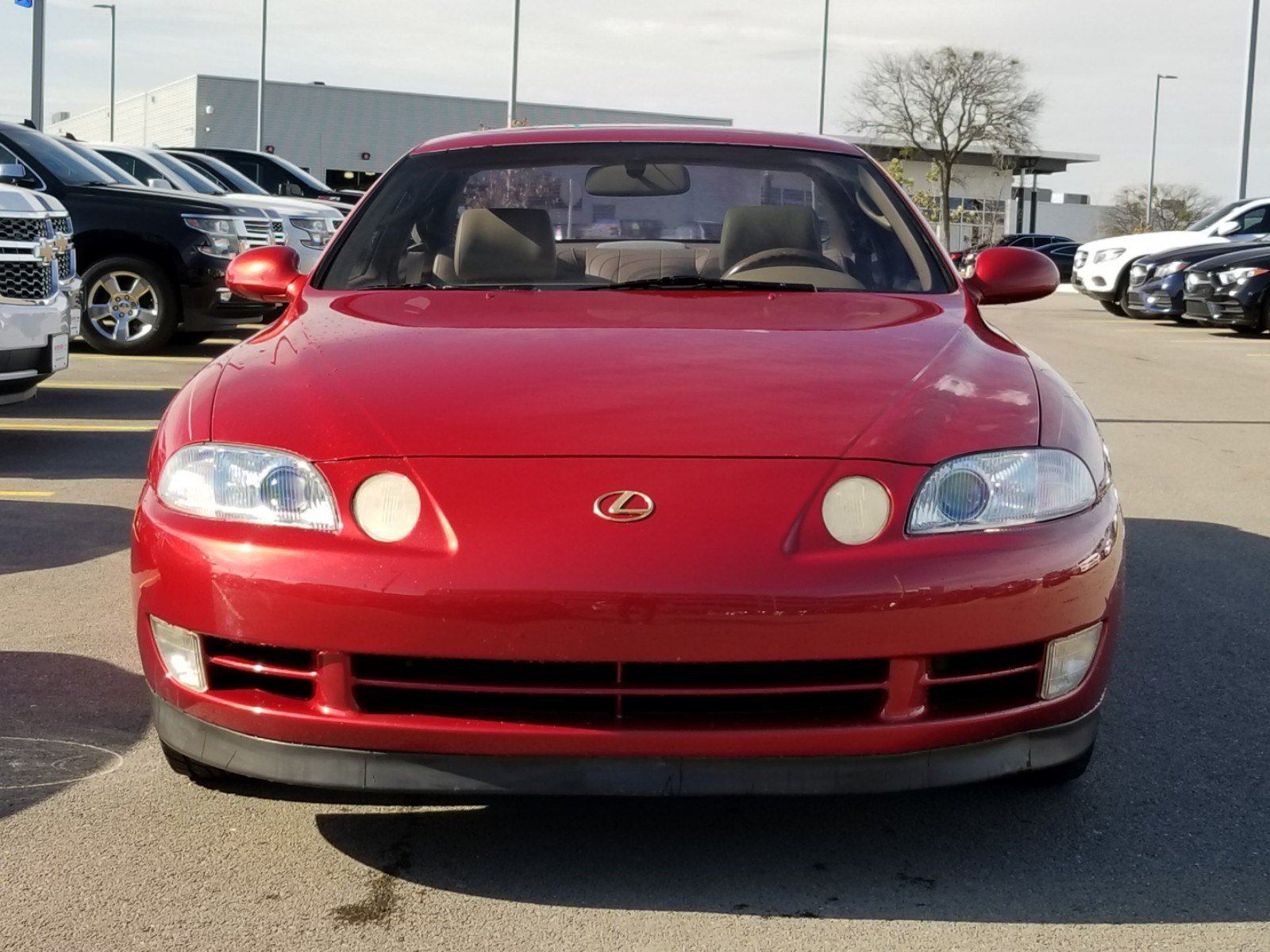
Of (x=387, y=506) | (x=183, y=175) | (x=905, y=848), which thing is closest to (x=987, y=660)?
(x=905, y=848)

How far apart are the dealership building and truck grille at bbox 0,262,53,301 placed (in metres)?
52.9

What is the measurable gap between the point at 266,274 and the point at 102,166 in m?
9.75

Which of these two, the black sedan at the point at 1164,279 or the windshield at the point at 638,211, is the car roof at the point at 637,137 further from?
the black sedan at the point at 1164,279

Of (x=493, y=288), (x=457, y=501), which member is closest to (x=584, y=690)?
(x=457, y=501)

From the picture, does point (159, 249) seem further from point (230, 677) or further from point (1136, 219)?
point (1136, 219)

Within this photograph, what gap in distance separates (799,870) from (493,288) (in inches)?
67.4

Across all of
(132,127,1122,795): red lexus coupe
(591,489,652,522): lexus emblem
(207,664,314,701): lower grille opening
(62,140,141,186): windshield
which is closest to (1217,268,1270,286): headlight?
(62,140,141,186): windshield

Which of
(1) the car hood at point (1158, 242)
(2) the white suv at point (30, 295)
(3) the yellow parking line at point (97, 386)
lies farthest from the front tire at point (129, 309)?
(1) the car hood at point (1158, 242)

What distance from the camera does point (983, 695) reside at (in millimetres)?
2873

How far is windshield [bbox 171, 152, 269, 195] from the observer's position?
19.0m

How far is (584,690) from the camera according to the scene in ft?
8.92

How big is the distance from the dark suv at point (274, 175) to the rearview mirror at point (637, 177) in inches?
690

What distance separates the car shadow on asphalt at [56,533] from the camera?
223 inches

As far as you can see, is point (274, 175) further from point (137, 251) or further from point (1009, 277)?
point (1009, 277)
